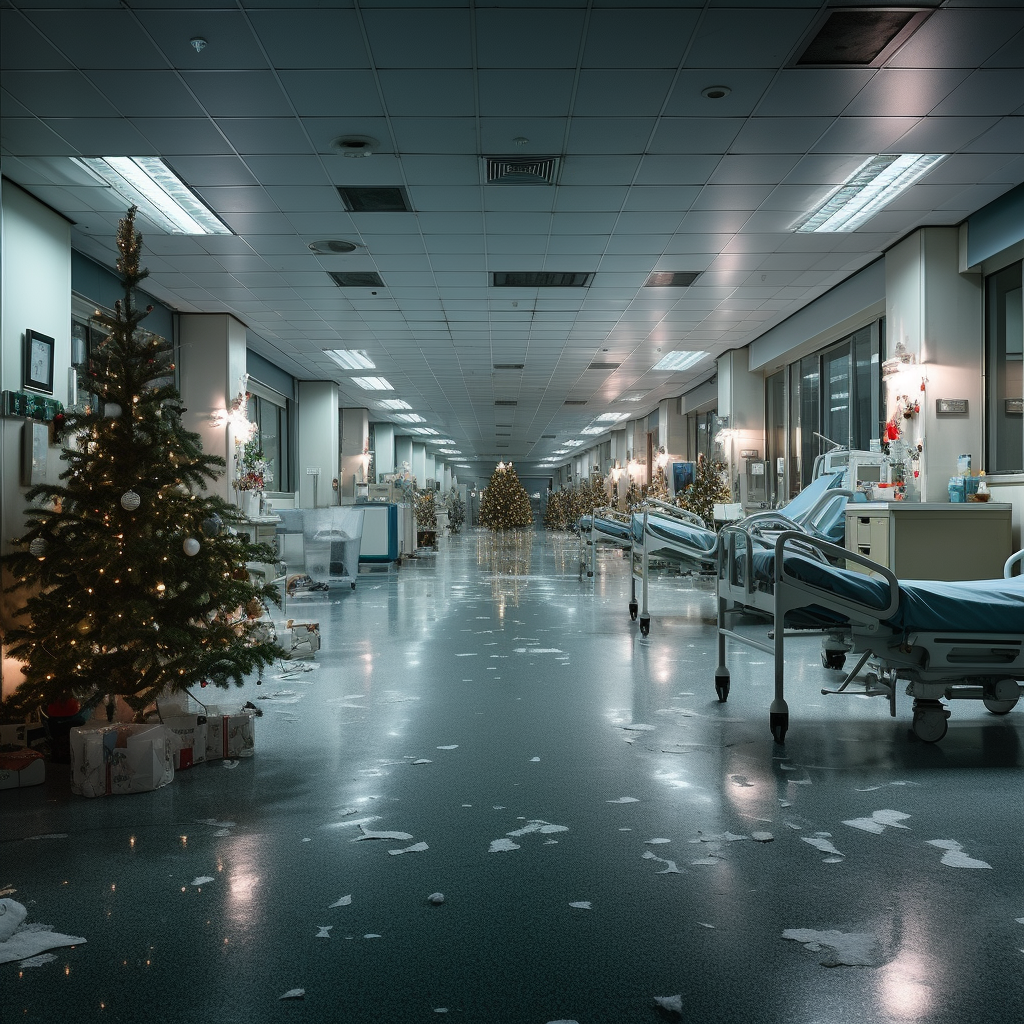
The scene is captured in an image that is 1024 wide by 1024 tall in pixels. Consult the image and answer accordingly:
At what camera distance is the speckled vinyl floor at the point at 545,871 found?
1.71 m

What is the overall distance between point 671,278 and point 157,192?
5314mm

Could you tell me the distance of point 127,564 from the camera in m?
3.37

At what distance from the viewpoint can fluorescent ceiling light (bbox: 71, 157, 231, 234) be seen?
640 centimetres

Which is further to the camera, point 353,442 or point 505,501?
point 505,501

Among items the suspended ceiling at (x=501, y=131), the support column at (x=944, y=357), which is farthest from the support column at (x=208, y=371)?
the support column at (x=944, y=357)

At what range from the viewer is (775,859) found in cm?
238

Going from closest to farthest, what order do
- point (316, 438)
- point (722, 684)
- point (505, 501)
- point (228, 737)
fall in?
point (228, 737)
point (722, 684)
point (316, 438)
point (505, 501)

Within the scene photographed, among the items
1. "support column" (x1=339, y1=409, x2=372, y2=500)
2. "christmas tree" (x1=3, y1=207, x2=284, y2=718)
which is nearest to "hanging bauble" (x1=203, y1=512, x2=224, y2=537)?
"christmas tree" (x1=3, y1=207, x2=284, y2=718)

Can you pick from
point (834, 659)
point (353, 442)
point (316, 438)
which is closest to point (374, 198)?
point (834, 659)

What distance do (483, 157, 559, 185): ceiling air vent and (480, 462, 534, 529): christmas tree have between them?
25.8 m

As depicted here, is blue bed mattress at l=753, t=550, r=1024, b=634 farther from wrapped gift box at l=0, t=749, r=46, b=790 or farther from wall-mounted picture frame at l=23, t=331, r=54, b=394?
wall-mounted picture frame at l=23, t=331, r=54, b=394

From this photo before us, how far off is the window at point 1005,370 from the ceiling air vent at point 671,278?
2.91 m

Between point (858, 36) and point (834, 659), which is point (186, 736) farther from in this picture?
point (858, 36)

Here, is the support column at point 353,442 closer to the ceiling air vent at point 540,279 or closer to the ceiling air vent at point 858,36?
the ceiling air vent at point 540,279
